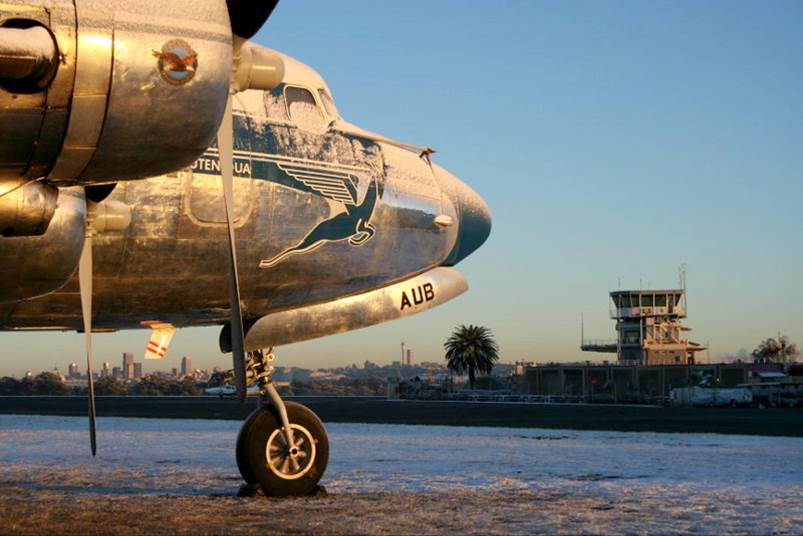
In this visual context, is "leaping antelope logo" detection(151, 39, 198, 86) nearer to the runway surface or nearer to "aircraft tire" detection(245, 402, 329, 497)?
the runway surface

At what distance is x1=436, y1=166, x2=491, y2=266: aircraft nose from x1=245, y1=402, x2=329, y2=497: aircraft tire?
3.40 m

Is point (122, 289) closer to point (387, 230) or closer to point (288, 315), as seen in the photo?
point (288, 315)

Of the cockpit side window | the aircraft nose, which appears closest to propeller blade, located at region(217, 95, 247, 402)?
the cockpit side window

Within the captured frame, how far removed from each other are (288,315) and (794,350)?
19006 centimetres

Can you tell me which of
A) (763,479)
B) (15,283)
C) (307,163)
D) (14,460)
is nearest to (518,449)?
(763,479)

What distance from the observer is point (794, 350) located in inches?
7466

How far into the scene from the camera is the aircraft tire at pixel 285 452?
44.4 feet

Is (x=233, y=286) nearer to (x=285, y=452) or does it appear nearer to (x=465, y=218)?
(x=285, y=452)

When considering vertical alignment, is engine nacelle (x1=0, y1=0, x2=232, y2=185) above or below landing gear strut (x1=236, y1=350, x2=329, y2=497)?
above

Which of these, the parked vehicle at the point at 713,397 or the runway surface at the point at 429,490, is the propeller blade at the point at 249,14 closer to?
the runway surface at the point at 429,490

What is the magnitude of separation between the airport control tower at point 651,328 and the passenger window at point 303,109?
129m

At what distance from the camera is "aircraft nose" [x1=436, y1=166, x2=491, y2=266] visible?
15.8 m

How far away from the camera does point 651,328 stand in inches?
5591

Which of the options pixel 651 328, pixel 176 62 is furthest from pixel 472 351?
pixel 176 62
